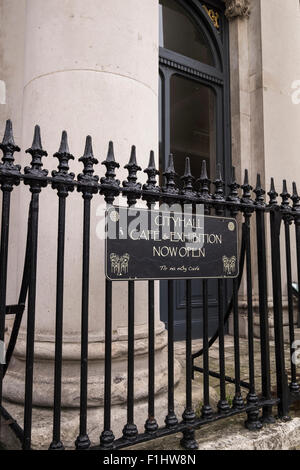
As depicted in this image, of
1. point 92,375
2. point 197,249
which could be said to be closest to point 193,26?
point 197,249

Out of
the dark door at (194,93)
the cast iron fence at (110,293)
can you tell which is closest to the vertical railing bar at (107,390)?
the cast iron fence at (110,293)

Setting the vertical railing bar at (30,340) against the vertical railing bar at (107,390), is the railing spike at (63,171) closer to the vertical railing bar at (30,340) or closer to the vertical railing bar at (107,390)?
the vertical railing bar at (30,340)

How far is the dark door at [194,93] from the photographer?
5.32 m

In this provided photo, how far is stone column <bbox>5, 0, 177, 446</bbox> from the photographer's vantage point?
2498 millimetres

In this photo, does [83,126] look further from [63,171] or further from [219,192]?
[219,192]

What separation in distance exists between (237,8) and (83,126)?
4.59 metres

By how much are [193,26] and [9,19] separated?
3.15 meters

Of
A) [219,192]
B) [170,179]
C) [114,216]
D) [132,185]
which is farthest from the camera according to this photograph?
[219,192]

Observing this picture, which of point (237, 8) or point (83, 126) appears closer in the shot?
point (83, 126)

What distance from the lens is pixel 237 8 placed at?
19.0 feet

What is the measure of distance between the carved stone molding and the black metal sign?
4828 mm

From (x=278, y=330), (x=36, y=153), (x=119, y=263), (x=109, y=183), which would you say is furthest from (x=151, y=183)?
(x=278, y=330)

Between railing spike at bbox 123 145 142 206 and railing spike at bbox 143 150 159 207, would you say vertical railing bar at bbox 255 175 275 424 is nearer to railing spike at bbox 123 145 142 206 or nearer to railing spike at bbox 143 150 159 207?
railing spike at bbox 143 150 159 207

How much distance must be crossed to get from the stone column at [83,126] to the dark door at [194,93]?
2431 mm
